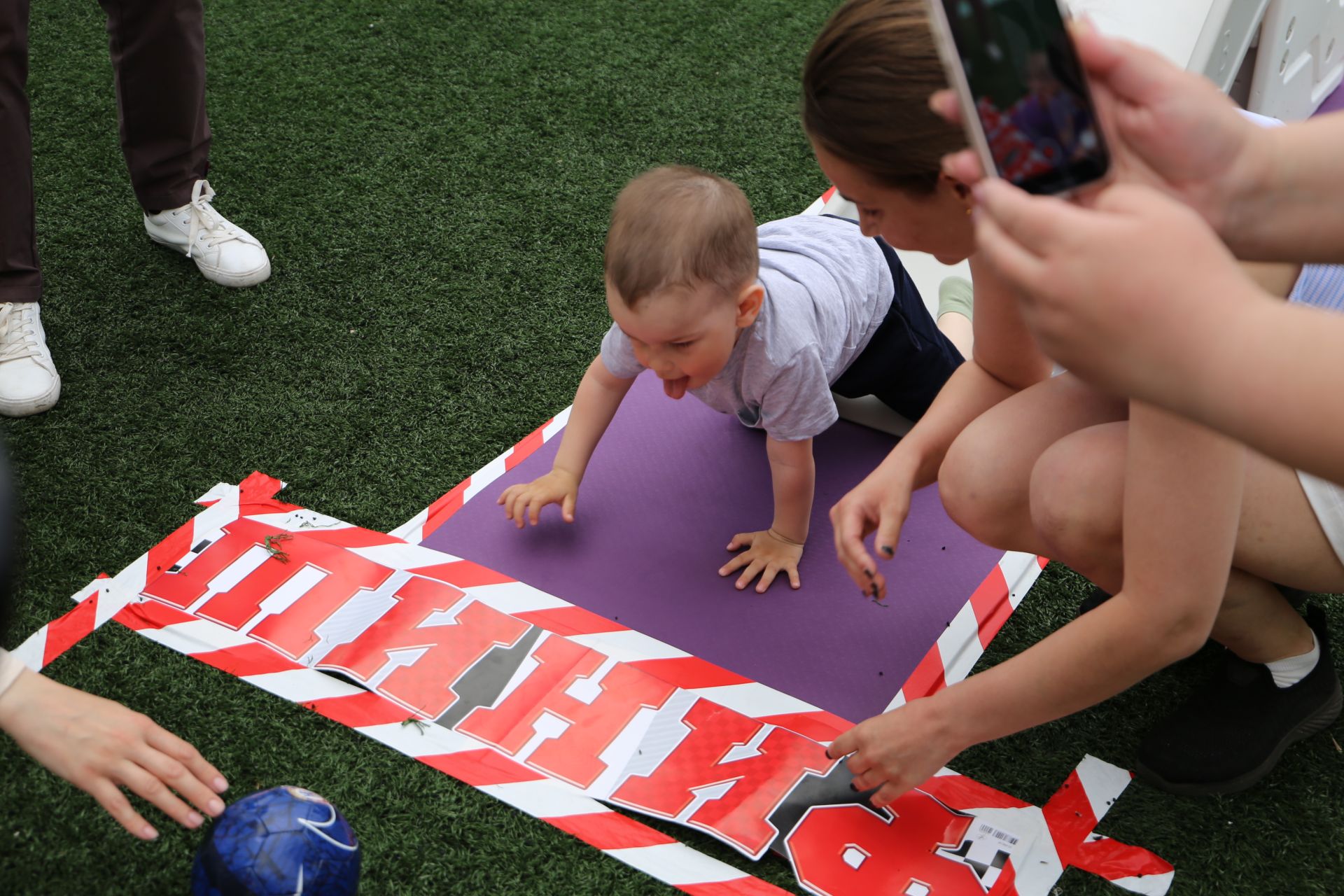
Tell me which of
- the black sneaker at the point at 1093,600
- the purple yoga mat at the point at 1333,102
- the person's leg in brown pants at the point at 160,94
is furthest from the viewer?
the purple yoga mat at the point at 1333,102

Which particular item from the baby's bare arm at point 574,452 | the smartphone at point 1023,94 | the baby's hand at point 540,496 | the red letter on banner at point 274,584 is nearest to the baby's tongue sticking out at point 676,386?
the baby's bare arm at point 574,452

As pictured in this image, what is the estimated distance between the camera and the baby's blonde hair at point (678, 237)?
4.49ft

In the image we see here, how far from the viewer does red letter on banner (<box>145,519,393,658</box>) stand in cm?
150

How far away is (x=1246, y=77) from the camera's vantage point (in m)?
2.20

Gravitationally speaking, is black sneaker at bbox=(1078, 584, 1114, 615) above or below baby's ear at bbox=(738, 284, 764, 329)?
below

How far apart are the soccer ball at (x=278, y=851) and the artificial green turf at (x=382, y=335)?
0.17 metres

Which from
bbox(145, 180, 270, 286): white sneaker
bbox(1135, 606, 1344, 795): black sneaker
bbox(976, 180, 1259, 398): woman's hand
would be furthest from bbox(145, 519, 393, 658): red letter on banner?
bbox(976, 180, 1259, 398): woman's hand

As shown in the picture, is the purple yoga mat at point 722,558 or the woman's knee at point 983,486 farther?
the purple yoga mat at point 722,558

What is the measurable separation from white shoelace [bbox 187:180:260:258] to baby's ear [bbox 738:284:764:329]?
1124 mm

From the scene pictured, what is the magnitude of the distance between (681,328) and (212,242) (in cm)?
115

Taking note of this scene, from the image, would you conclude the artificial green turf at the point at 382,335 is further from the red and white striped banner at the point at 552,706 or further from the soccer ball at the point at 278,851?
the soccer ball at the point at 278,851

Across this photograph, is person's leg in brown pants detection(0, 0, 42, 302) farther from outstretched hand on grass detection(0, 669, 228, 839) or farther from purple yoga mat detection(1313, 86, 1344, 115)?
purple yoga mat detection(1313, 86, 1344, 115)

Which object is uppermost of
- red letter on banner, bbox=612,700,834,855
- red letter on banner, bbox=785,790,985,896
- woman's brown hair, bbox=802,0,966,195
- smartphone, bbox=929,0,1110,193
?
smartphone, bbox=929,0,1110,193

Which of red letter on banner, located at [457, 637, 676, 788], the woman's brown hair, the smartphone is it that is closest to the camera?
the smartphone
